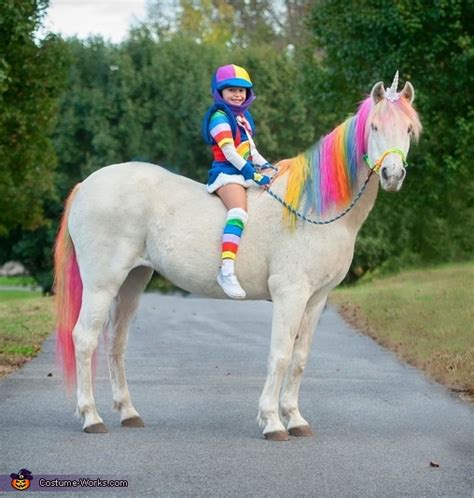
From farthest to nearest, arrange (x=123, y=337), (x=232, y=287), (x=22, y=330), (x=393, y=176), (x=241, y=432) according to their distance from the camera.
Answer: (x=22, y=330) < (x=123, y=337) < (x=232, y=287) < (x=241, y=432) < (x=393, y=176)

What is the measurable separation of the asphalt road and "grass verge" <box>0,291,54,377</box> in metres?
0.29

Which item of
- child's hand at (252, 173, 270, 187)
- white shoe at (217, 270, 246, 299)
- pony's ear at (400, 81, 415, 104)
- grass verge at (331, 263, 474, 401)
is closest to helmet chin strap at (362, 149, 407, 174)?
pony's ear at (400, 81, 415, 104)

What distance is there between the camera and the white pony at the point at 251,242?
991 centimetres

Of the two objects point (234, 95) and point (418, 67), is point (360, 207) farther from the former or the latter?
point (418, 67)

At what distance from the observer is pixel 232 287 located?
1012 cm

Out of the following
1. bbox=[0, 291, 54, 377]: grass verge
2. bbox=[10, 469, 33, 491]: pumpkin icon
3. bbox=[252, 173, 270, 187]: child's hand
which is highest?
bbox=[252, 173, 270, 187]: child's hand

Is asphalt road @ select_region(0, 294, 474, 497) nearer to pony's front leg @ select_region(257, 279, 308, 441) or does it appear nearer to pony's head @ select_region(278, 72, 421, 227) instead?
pony's front leg @ select_region(257, 279, 308, 441)

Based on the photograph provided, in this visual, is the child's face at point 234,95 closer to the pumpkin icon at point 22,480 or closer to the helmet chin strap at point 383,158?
the helmet chin strap at point 383,158

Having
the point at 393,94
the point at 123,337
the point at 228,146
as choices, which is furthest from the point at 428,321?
the point at 393,94

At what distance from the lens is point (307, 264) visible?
10031 millimetres

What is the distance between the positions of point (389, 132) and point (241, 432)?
7.34 feet

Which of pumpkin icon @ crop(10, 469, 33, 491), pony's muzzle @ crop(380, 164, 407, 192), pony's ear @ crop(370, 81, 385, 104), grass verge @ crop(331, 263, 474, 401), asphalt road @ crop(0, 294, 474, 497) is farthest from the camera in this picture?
grass verge @ crop(331, 263, 474, 401)

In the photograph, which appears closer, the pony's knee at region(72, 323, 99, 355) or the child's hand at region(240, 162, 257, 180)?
the child's hand at region(240, 162, 257, 180)

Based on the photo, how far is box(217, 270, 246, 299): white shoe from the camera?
398 inches
